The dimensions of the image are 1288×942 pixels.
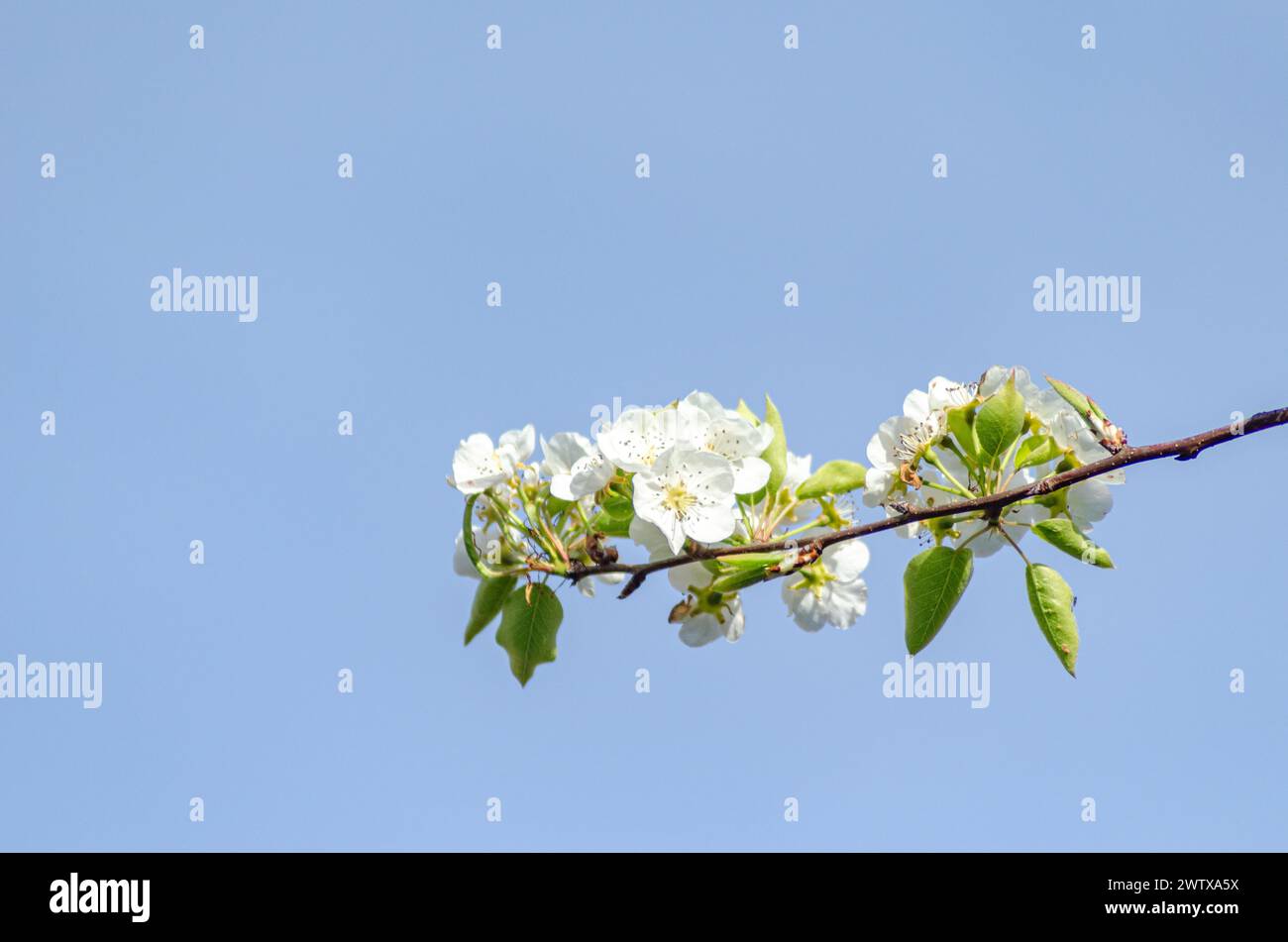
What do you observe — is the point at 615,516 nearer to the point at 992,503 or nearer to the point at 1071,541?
the point at 992,503

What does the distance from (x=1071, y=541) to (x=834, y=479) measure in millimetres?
360

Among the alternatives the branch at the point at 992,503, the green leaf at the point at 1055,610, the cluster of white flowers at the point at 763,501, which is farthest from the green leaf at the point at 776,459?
the green leaf at the point at 1055,610

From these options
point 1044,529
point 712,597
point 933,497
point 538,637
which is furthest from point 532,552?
point 1044,529

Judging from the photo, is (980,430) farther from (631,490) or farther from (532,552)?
(532,552)

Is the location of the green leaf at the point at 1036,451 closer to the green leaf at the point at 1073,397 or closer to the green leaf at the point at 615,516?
the green leaf at the point at 1073,397

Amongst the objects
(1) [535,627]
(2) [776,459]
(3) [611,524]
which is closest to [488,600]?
(1) [535,627]

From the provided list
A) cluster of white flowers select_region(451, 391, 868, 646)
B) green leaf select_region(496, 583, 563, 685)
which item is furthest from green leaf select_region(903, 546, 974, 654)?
green leaf select_region(496, 583, 563, 685)

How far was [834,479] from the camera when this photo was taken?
1727 millimetres

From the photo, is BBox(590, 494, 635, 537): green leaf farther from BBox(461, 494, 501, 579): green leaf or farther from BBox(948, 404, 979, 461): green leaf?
BBox(948, 404, 979, 461): green leaf

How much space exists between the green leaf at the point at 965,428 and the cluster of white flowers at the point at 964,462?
0.04 ft

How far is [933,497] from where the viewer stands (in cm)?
167

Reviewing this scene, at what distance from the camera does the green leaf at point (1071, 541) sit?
1.52 metres

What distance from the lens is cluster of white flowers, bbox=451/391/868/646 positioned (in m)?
1.53

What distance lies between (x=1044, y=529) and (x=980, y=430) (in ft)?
0.55
